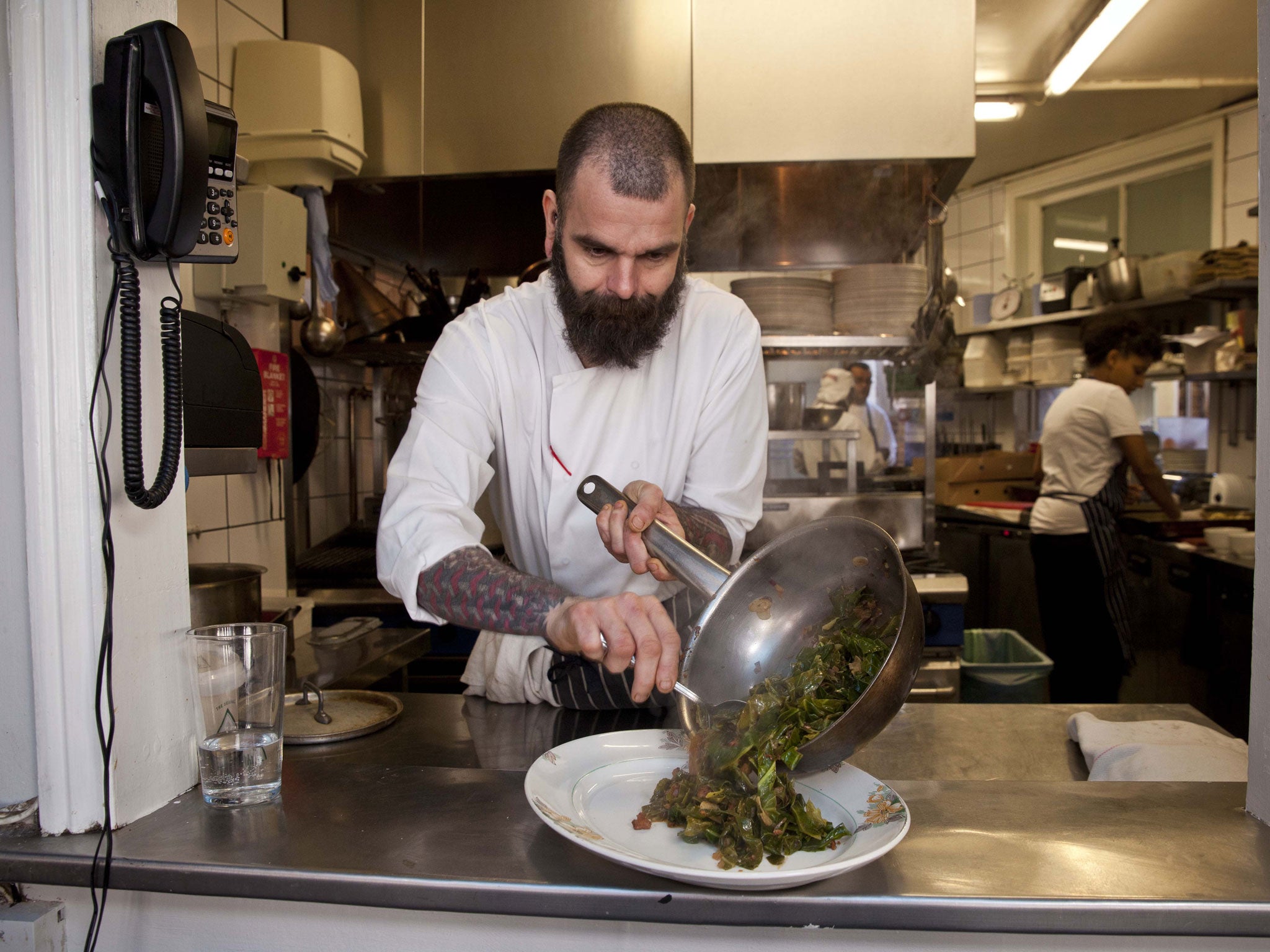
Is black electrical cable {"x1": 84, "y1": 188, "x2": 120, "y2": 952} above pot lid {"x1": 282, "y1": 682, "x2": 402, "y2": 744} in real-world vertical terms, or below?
above

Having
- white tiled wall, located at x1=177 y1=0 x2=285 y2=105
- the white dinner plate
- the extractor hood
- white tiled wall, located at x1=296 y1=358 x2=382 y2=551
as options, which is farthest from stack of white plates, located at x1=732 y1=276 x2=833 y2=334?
the white dinner plate

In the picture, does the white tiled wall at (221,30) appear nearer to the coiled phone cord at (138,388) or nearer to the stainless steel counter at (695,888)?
the coiled phone cord at (138,388)

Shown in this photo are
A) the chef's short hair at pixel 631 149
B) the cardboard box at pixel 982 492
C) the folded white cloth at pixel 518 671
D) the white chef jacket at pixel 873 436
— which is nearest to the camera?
the chef's short hair at pixel 631 149

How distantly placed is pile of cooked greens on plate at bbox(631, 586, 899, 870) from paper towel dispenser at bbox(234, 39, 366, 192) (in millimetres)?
2516

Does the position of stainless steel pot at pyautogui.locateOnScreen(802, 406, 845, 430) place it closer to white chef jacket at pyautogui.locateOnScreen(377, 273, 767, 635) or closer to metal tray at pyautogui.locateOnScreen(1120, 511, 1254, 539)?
white chef jacket at pyautogui.locateOnScreen(377, 273, 767, 635)

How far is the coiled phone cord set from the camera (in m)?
0.89

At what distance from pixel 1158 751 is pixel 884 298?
2.05 meters

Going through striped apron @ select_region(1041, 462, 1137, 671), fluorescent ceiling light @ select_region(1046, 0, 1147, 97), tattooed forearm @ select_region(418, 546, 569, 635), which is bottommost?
striped apron @ select_region(1041, 462, 1137, 671)

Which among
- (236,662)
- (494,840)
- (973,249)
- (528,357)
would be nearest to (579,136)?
(528,357)

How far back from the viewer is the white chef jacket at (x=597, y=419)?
1.63m

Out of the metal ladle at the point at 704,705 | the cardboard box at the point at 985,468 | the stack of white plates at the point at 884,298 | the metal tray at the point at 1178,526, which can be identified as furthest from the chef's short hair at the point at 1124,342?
the metal ladle at the point at 704,705

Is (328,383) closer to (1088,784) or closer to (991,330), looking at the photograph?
(1088,784)

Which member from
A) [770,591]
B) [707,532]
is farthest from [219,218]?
[707,532]

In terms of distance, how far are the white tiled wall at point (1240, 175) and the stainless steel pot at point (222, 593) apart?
5.12 m
